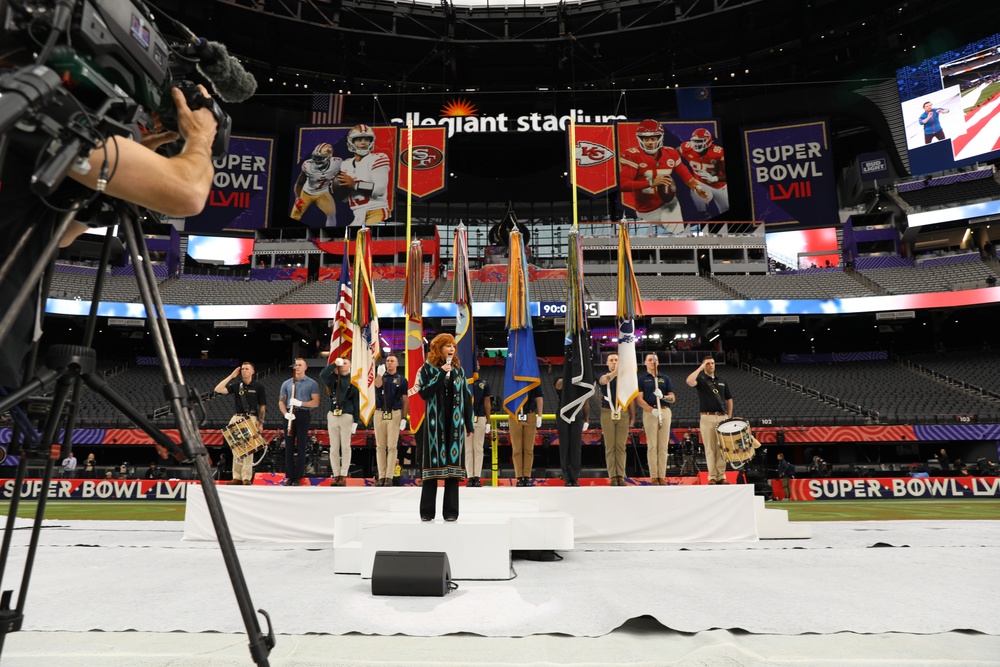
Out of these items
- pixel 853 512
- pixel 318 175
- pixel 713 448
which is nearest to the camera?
pixel 713 448

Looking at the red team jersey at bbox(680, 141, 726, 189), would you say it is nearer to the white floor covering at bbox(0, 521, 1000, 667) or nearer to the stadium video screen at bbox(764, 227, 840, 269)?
the stadium video screen at bbox(764, 227, 840, 269)

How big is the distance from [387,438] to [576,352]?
147 inches

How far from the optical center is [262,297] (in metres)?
33.0

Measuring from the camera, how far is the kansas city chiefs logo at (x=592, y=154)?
84.1ft

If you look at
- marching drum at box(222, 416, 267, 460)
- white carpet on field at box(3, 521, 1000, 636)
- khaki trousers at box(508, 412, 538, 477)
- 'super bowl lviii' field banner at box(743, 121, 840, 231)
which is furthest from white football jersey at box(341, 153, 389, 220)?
white carpet on field at box(3, 521, 1000, 636)

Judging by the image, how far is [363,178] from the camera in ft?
86.2

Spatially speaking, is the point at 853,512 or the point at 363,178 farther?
the point at 363,178

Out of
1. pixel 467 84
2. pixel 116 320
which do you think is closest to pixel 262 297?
pixel 116 320

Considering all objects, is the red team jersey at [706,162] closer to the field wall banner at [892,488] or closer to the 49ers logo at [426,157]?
the 49ers logo at [426,157]

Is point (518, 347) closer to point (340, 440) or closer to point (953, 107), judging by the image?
point (340, 440)

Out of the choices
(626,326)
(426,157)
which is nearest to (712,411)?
(626,326)

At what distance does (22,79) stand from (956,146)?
1441 inches

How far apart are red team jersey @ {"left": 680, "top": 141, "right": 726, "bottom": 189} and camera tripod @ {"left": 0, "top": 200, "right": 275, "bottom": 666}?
2807 cm

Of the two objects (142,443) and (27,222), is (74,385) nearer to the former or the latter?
(27,222)
